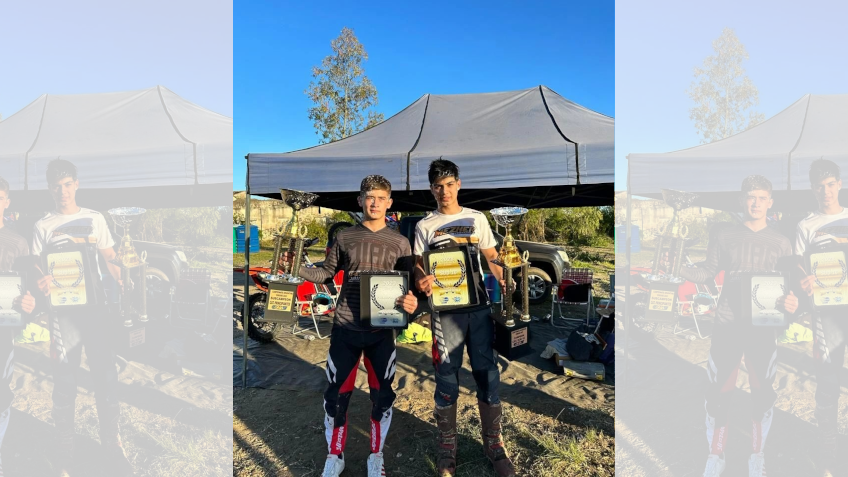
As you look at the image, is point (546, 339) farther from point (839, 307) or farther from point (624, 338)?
point (839, 307)

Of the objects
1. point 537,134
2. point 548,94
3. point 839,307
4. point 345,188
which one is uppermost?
point 548,94

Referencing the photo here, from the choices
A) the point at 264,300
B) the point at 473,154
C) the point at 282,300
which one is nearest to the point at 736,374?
the point at 473,154

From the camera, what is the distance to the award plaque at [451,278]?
6.64 ft

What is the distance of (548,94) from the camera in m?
4.62

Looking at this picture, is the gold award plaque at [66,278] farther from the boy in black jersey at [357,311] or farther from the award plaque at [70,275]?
the boy in black jersey at [357,311]

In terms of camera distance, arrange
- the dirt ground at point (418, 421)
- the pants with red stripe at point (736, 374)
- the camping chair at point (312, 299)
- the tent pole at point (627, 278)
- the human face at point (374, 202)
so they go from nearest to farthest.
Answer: the pants with red stripe at point (736, 374) < the human face at point (374, 202) < the dirt ground at point (418, 421) < the tent pole at point (627, 278) < the camping chair at point (312, 299)

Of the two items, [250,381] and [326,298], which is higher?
[326,298]

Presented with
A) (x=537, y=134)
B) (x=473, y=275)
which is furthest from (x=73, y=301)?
(x=537, y=134)

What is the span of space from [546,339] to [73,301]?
14.8ft

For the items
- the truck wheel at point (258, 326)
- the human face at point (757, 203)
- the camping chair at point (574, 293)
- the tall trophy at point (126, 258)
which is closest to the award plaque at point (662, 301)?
the human face at point (757, 203)

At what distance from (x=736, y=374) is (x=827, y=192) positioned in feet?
2.97

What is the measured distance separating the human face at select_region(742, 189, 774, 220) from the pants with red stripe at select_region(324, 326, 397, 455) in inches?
70.7

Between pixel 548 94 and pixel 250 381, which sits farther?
pixel 548 94

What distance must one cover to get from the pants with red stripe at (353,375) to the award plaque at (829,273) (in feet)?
6.50
